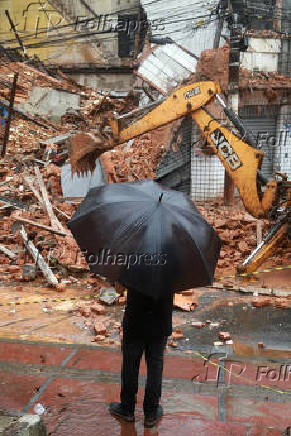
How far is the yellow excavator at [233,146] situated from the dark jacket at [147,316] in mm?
5056

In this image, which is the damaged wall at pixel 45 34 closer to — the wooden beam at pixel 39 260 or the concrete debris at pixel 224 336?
the wooden beam at pixel 39 260

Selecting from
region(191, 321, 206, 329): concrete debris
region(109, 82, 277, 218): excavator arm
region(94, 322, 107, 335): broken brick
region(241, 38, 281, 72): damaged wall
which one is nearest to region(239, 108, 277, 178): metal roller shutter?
region(241, 38, 281, 72): damaged wall

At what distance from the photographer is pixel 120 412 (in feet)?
12.0

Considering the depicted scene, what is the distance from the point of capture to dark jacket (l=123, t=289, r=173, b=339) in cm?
336

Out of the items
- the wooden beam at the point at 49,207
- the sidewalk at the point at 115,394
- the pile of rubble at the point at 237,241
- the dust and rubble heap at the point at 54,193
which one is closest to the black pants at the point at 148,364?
the sidewalk at the point at 115,394

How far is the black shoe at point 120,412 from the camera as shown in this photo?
143 inches

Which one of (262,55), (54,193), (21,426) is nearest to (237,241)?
(54,193)

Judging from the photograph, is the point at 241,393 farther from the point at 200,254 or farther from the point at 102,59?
the point at 102,59

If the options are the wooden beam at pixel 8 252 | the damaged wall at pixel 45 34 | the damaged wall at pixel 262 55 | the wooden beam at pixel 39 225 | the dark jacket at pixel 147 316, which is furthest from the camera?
the damaged wall at pixel 45 34

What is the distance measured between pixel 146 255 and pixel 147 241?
0.09m

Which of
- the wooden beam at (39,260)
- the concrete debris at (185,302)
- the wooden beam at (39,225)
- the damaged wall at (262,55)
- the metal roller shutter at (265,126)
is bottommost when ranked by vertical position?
the concrete debris at (185,302)

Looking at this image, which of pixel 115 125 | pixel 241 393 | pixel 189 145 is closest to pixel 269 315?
pixel 241 393

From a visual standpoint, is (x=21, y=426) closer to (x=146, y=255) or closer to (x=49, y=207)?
(x=146, y=255)

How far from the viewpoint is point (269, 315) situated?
265 inches
